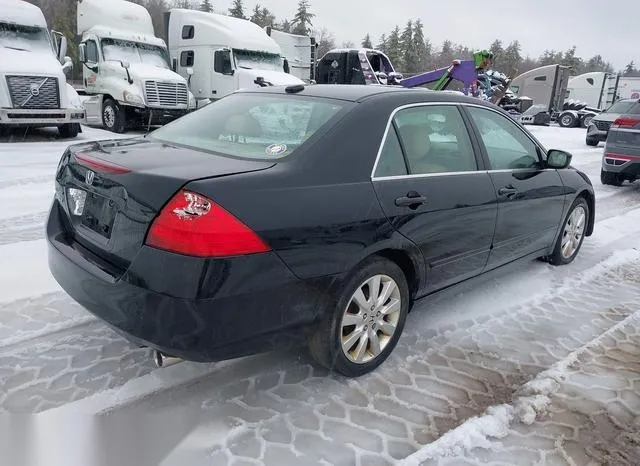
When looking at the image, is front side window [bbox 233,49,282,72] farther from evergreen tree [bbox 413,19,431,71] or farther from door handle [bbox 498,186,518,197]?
evergreen tree [bbox 413,19,431,71]

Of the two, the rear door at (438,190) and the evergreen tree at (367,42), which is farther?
the evergreen tree at (367,42)

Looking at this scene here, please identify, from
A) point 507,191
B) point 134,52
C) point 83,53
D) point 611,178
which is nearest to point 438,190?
point 507,191

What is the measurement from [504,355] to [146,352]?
2223 millimetres

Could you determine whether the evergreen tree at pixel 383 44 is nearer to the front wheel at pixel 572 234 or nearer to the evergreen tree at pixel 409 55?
the evergreen tree at pixel 409 55

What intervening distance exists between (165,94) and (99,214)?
12.0m

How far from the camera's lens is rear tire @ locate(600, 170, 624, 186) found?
31.8 ft

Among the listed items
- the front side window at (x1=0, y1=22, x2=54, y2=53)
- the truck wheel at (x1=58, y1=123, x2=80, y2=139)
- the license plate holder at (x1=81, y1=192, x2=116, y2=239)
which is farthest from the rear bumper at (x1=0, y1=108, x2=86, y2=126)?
the license plate holder at (x1=81, y1=192, x2=116, y2=239)

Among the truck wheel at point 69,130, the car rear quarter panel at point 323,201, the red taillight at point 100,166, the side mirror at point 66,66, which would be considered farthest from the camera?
the truck wheel at point 69,130

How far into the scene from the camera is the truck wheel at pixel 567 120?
89.3ft

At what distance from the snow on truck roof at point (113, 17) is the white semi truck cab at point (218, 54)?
115cm

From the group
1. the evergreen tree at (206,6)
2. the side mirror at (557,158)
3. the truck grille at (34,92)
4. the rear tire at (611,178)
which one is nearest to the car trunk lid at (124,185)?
the side mirror at (557,158)

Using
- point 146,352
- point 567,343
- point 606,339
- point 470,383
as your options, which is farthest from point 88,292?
point 606,339

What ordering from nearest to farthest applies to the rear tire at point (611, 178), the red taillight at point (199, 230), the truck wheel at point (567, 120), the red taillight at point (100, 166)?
the red taillight at point (199, 230) < the red taillight at point (100, 166) < the rear tire at point (611, 178) < the truck wheel at point (567, 120)

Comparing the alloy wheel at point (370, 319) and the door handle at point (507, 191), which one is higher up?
the door handle at point (507, 191)
